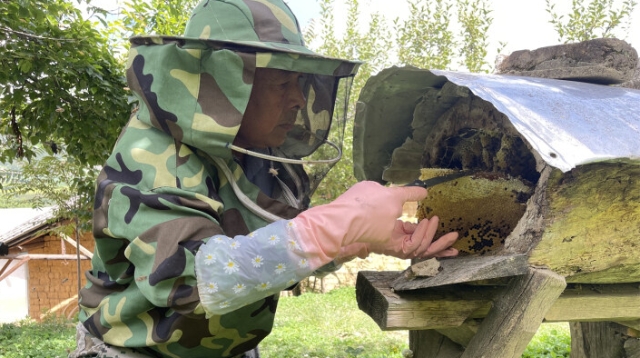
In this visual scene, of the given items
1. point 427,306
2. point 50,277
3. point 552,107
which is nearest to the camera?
point 552,107

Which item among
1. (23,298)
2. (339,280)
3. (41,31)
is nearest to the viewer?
(41,31)

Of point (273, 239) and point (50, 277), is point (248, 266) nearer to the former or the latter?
point (273, 239)

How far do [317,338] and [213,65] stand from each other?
5822 millimetres

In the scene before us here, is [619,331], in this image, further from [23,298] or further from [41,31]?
[23,298]

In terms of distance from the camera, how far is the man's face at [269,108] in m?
1.85

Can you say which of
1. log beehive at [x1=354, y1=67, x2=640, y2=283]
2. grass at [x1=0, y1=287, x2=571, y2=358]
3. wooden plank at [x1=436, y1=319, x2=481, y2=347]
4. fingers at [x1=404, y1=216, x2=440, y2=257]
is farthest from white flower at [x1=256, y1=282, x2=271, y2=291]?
grass at [x1=0, y1=287, x2=571, y2=358]

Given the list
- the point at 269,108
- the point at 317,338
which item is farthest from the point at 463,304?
the point at 317,338

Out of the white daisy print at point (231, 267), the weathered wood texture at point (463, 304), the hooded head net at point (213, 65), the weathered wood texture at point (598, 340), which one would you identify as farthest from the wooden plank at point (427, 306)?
the weathered wood texture at point (598, 340)

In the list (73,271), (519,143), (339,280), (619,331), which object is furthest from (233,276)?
(73,271)

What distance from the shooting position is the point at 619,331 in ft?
9.53

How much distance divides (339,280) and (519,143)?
11231mm

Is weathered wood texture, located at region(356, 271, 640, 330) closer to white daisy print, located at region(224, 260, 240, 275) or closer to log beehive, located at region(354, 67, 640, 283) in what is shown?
log beehive, located at region(354, 67, 640, 283)

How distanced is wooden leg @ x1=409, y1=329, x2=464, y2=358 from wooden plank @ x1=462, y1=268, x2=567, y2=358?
1.96 feet

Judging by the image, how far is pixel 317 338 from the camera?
6.94m
